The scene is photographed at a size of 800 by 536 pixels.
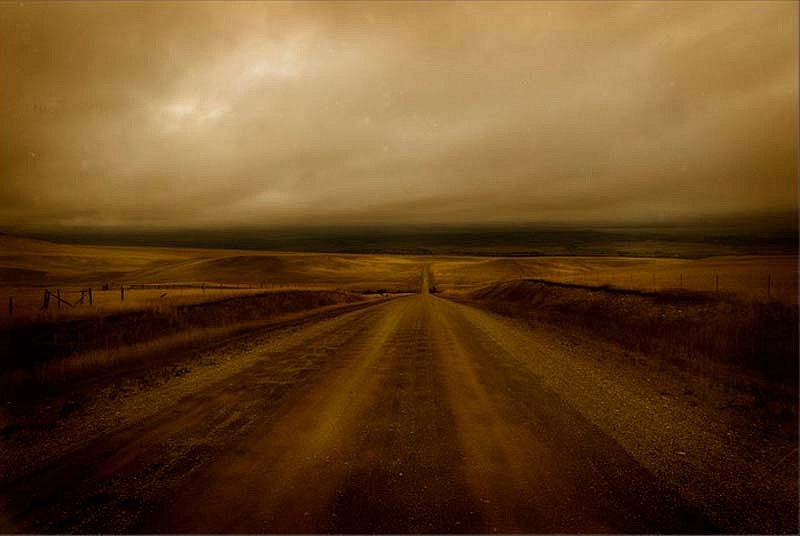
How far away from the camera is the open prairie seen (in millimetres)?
4258

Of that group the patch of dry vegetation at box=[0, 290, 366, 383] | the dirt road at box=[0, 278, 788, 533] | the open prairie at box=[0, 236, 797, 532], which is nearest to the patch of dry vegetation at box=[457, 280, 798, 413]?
the open prairie at box=[0, 236, 797, 532]

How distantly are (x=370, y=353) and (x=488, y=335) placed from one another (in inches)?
Answer: 212

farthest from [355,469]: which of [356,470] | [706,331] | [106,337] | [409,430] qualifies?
[106,337]

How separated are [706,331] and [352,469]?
1344cm

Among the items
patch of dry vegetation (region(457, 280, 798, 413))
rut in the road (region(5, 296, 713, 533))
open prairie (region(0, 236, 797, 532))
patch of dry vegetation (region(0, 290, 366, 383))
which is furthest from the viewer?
patch of dry vegetation (region(0, 290, 366, 383))

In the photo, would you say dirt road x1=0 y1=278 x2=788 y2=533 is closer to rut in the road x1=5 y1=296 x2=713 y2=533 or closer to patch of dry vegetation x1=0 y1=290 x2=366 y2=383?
rut in the road x1=5 y1=296 x2=713 y2=533

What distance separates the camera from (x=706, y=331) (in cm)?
1345

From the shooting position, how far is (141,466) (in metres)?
5.18

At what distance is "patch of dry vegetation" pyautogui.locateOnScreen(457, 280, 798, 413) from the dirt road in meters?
4.95

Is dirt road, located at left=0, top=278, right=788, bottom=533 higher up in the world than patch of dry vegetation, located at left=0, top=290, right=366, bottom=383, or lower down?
higher up

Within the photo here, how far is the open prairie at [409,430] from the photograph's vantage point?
4.26 meters

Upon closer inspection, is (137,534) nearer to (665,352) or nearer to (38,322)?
(665,352)

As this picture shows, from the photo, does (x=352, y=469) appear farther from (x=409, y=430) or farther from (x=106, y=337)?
(x=106, y=337)

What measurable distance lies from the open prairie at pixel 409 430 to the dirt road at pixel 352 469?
0.03 metres
